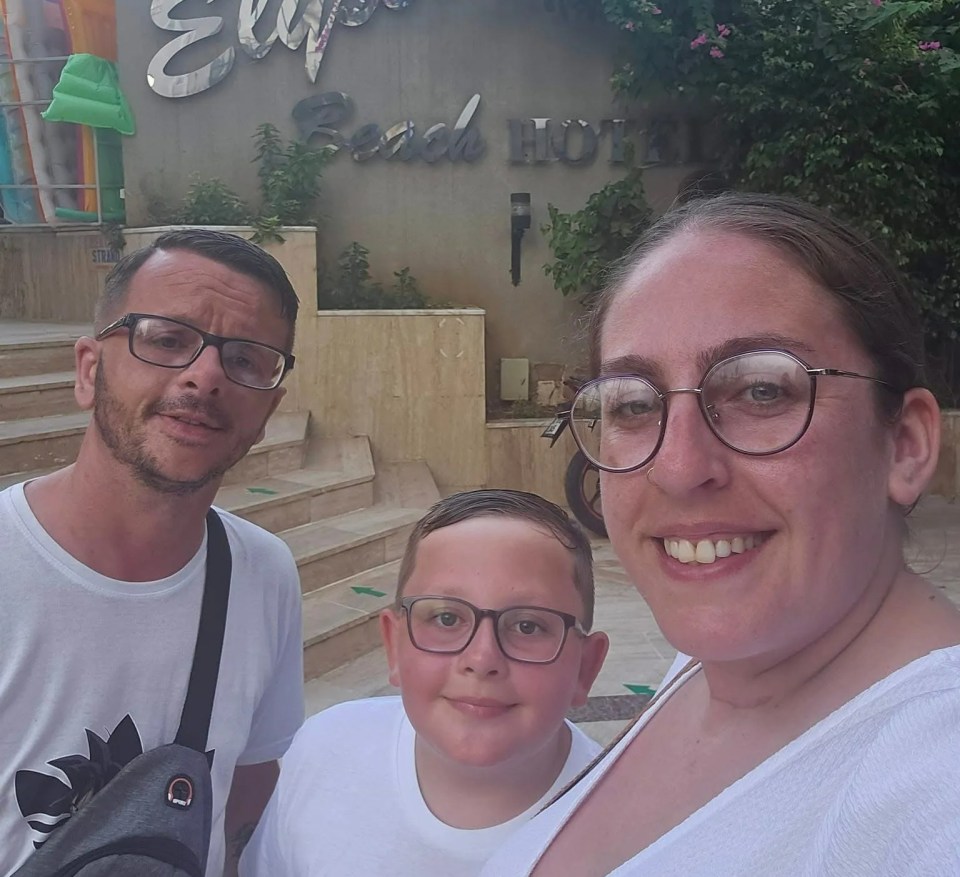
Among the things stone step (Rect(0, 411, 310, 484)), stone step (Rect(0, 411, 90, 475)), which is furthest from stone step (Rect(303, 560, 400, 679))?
stone step (Rect(0, 411, 90, 475))

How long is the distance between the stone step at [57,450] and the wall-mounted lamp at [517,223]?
241cm

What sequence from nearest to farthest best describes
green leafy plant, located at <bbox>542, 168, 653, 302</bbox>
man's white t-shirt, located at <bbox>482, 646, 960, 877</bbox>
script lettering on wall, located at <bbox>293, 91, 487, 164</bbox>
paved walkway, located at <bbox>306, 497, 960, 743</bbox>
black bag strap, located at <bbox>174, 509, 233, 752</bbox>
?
man's white t-shirt, located at <bbox>482, 646, 960, 877</bbox>, black bag strap, located at <bbox>174, 509, 233, 752</bbox>, paved walkway, located at <bbox>306, 497, 960, 743</bbox>, green leafy plant, located at <bbox>542, 168, 653, 302</bbox>, script lettering on wall, located at <bbox>293, 91, 487, 164</bbox>

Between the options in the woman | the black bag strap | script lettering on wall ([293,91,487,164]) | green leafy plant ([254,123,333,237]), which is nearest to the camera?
the woman

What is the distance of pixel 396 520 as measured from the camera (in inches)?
187

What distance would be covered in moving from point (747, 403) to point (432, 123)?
239 inches

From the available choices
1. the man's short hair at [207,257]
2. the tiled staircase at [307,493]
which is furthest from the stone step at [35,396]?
the man's short hair at [207,257]

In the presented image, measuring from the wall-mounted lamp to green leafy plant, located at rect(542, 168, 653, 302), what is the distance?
0.21 m

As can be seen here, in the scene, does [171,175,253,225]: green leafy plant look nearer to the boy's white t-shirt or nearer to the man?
the man

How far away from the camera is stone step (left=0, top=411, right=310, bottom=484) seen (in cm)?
376

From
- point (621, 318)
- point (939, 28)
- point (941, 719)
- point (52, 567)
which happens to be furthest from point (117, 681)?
point (939, 28)

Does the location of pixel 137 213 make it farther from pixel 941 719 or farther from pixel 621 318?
pixel 941 719

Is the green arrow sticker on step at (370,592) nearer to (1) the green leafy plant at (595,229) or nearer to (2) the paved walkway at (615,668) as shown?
(2) the paved walkway at (615,668)

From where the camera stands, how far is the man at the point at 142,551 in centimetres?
127

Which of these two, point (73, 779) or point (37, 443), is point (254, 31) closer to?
point (37, 443)
